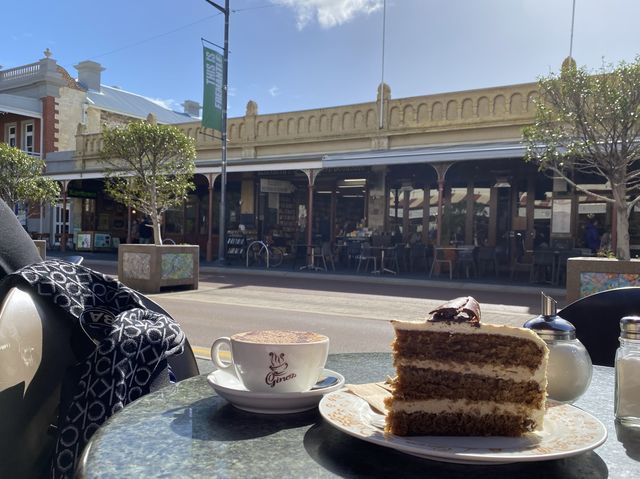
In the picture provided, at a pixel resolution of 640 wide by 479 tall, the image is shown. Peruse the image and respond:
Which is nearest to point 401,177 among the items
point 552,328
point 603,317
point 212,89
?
point 212,89

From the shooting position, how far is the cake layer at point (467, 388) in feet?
3.46

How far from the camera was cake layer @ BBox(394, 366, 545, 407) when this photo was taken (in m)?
1.06

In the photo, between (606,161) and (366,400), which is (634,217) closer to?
(606,161)

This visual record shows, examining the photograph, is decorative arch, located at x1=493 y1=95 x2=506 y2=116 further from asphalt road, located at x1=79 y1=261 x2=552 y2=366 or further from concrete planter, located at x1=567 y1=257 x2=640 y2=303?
concrete planter, located at x1=567 y1=257 x2=640 y2=303

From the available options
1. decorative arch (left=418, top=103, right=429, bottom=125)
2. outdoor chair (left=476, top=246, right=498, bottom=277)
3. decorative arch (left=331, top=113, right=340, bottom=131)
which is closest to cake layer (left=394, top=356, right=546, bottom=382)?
outdoor chair (left=476, top=246, right=498, bottom=277)

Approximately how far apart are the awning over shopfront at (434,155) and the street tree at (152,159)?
17.1ft

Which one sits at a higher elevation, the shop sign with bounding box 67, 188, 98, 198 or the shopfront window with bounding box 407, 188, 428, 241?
the shop sign with bounding box 67, 188, 98, 198

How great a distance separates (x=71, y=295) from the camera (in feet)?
5.42

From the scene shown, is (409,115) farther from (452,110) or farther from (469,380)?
(469,380)

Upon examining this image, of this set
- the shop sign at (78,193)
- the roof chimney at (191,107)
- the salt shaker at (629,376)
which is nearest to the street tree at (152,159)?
the salt shaker at (629,376)

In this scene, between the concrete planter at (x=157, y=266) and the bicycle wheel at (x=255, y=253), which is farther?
the bicycle wheel at (x=255, y=253)

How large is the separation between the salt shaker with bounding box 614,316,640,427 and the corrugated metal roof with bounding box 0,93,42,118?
3113cm

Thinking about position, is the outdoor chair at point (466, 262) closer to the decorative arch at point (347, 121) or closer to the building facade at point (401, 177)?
the building facade at point (401, 177)

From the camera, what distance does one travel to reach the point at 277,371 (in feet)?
4.00
